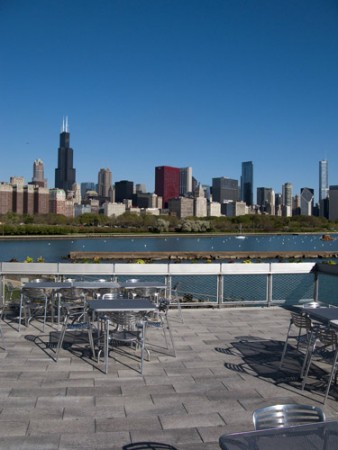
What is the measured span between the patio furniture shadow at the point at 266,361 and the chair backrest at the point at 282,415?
2.65m

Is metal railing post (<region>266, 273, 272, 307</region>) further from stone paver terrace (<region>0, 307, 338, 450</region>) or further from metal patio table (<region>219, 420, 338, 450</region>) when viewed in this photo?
metal patio table (<region>219, 420, 338, 450</region>)

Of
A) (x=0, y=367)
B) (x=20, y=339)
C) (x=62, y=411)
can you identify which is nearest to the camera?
(x=62, y=411)

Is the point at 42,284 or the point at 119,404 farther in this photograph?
the point at 42,284

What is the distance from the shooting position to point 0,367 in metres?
6.05

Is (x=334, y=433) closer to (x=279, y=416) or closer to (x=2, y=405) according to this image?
(x=279, y=416)

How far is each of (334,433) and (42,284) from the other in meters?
6.70

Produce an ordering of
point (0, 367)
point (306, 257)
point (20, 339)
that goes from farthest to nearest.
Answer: point (306, 257)
point (20, 339)
point (0, 367)

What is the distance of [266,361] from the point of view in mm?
6656

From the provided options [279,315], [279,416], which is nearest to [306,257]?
[279,315]

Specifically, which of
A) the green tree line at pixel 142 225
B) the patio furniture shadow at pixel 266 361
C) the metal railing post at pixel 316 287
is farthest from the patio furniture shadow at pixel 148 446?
the green tree line at pixel 142 225

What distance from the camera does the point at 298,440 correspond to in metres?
2.61

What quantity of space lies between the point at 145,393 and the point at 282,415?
2480mm

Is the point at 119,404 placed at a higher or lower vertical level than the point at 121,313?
lower

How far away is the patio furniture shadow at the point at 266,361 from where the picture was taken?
19.7 ft
